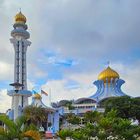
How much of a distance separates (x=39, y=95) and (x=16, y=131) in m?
52.3

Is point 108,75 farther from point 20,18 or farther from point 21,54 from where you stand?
point 20,18

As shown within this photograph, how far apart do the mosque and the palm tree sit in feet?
136

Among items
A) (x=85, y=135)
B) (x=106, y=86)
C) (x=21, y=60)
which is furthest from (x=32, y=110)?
(x=85, y=135)

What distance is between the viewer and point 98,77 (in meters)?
80.3

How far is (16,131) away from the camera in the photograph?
20.0 m

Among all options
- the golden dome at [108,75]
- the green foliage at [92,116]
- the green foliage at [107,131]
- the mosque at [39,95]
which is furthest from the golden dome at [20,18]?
the green foliage at [107,131]

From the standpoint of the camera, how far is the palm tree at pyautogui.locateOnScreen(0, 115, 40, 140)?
63.5 ft

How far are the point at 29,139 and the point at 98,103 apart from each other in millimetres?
54056

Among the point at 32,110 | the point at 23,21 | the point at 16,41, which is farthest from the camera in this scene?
the point at 23,21

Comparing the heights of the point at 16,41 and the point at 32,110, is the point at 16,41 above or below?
above

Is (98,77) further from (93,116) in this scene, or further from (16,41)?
(93,116)

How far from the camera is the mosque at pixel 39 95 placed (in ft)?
223

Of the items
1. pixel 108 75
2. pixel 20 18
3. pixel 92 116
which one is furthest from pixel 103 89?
pixel 92 116

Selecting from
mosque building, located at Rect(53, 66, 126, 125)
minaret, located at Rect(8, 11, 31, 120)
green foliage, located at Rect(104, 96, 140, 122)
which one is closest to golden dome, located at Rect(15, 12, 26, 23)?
minaret, located at Rect(8, 11, 31, 120)
